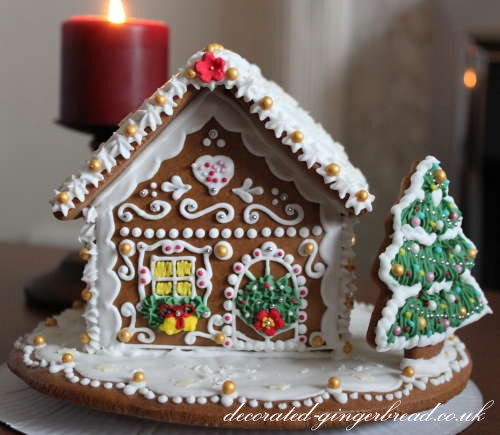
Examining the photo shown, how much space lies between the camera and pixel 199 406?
0.81 metres

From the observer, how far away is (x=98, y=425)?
2.84 feet

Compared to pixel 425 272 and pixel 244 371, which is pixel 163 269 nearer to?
pixel 244 371

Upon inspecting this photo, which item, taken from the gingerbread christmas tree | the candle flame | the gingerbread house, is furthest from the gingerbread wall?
the candle flame

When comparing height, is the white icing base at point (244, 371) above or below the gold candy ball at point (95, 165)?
below

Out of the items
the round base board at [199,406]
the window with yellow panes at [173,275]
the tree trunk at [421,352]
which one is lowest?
the round base board at [199,406]

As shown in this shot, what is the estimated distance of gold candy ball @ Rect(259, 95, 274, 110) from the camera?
2.97 feet

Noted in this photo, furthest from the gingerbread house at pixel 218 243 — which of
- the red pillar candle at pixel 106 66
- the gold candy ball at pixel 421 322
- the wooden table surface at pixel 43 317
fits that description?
the red pillar candle at pixel 106 66

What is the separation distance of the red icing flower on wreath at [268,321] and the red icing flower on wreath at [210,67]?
0.29 metres

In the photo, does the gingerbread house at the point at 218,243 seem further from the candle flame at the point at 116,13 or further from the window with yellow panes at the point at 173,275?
the candle flame at the point at 116,13

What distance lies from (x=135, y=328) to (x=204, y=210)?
0.56 feet

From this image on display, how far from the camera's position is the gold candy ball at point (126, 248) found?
3.14 ft

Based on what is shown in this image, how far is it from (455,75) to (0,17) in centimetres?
121

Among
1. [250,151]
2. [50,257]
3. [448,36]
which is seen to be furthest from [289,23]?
[250,151]

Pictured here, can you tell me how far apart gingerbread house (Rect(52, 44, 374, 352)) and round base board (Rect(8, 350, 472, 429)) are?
0.12m
